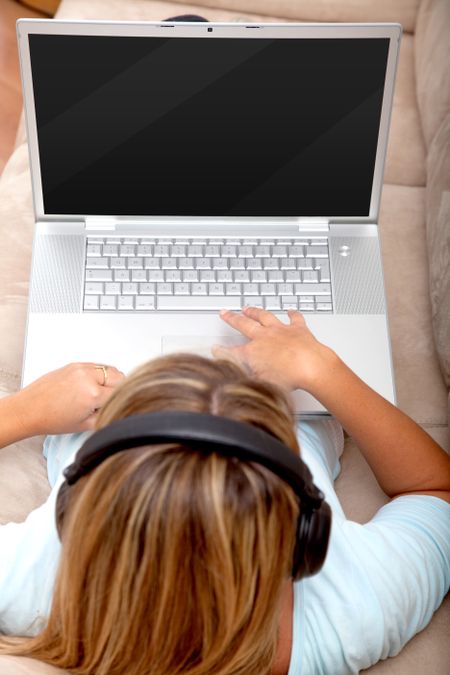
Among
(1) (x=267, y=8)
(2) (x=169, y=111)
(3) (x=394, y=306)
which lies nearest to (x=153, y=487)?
(2) (x=169, y=111)

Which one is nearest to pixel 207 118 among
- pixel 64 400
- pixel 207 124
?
pixel 207 124

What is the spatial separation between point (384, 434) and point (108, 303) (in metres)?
0.41

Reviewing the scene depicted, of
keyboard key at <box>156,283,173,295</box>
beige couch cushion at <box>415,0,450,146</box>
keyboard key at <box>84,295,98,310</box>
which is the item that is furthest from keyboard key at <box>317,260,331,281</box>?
beige couch cushion at <box>415,0,450,146</box>

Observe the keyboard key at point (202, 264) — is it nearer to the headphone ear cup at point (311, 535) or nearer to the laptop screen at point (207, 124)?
the laptop screen at point (207, 124)

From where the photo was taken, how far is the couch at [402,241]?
1.21 meters

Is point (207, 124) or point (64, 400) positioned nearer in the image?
point (64, 400)

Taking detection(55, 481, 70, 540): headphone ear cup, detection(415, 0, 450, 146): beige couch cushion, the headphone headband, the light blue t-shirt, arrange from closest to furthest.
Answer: the headphone headband → detection(55, 481, 70, 540): headphone ear cup → the light blue t-shirt → detection(415, 0, 450, 146): beige couch cushion

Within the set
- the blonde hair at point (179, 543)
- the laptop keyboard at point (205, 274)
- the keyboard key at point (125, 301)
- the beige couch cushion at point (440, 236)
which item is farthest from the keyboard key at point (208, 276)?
the blonde hair at point (179, 543)

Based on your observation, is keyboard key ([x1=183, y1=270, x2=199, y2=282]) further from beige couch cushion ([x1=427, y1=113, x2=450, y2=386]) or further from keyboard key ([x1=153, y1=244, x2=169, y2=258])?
beige couch cushion ([x1=427, y1=113, x2=450, y2=386])

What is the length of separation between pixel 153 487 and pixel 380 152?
69cm

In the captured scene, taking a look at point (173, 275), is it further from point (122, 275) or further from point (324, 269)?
point (324, 269)

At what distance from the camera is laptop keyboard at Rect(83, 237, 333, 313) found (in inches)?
50.3

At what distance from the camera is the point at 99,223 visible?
4.33ft

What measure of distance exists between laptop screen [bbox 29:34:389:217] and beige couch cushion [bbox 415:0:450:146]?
0.39m
